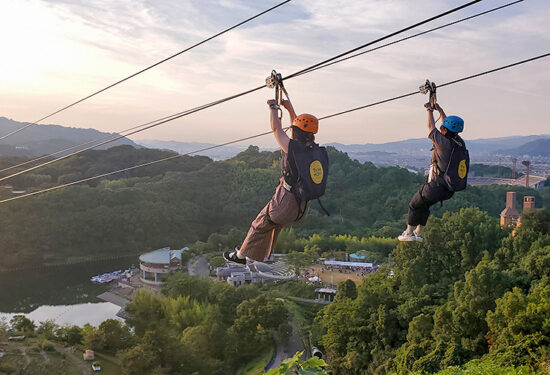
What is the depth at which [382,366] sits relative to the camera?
1037 cm

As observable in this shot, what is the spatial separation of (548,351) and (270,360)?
7.90 metres

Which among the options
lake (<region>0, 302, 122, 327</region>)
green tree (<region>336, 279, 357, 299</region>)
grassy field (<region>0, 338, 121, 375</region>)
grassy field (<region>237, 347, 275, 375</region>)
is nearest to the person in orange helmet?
grassy field (<region>0, 338, 121, 375</region>)

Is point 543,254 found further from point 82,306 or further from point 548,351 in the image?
point 82,306

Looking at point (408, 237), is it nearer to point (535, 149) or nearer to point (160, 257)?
point (160, 257)

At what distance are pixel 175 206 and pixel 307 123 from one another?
36186 millimetres

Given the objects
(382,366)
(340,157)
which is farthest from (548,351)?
(340,157)

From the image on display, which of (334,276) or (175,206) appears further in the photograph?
(175,206)

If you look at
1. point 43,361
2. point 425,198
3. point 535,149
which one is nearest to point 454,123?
point 425,198

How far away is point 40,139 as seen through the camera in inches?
3155

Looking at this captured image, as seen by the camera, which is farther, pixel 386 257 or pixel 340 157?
pixel 340 157

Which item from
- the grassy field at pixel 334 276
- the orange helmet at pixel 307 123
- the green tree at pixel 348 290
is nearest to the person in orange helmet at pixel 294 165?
the orange helmet at pixel 307 123

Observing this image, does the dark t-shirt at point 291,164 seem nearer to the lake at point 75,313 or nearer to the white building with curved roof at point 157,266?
the lake at point 75,313

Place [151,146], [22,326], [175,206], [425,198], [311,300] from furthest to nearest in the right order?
[151,146], [175,206], [311,300], [22,326], [425,198]

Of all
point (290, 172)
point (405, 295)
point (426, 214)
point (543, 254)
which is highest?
point (290, 172)
